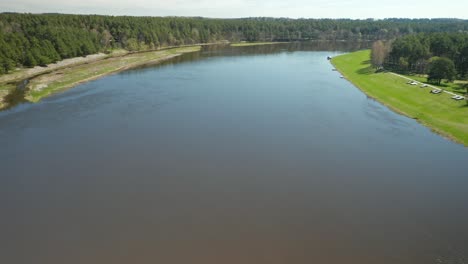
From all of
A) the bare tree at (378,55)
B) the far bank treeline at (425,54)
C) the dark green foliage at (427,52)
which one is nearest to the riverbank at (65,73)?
the bare tree at (378,55)

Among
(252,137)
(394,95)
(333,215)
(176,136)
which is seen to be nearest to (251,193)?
(333,215)

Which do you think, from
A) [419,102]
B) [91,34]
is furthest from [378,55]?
[91,34]

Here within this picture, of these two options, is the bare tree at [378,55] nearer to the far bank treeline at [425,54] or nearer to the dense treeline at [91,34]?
the far bank treeline at [425,54]

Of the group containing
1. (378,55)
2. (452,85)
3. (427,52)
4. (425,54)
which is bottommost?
(452,85)

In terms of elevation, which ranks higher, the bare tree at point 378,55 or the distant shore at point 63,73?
the bare tree at point 378,55

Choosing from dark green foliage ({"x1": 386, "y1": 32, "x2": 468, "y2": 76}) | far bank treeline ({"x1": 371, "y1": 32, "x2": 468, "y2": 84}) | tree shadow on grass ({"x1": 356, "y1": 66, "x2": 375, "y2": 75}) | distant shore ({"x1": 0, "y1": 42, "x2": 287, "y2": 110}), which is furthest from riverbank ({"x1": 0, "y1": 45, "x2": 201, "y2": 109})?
dark green foliage ({"x1": 386, "y1": 32, "x2": 468, "y2": 76})

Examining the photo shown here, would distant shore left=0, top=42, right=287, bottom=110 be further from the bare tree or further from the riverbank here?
the bare tree

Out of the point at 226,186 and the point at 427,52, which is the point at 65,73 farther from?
the point at 427,52
